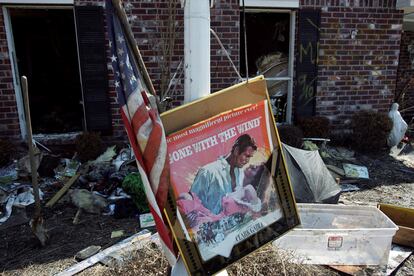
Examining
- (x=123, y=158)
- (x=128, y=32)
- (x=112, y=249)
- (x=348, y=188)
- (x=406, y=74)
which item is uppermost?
(x=128, y=32)

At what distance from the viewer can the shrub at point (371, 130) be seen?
218 inches

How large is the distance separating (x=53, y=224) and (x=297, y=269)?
8.30ft

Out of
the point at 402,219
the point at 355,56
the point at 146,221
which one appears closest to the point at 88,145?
the point at 146,221

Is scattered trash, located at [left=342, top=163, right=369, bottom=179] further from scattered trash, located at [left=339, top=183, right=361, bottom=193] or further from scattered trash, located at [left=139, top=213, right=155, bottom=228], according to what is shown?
scattered trash, located at [left=139, top=213, right=155, bottom=228]

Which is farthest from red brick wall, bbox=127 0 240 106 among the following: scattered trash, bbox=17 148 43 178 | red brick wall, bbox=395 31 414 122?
red brick wall, bbox=395 31 414 122

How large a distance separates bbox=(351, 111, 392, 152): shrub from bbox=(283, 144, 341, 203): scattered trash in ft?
8.20

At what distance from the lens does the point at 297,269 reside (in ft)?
7.71

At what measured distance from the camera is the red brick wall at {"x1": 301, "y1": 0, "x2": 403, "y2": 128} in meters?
5.57

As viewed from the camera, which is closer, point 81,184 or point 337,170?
point 81,184

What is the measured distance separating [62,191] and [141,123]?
3.19 metres

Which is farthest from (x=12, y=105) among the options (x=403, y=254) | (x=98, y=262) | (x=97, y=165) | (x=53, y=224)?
(x=403, y=254)

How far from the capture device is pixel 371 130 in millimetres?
5527

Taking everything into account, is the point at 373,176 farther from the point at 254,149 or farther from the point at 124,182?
the point at 254,149

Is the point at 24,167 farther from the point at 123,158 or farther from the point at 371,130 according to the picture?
the point at 371,130
